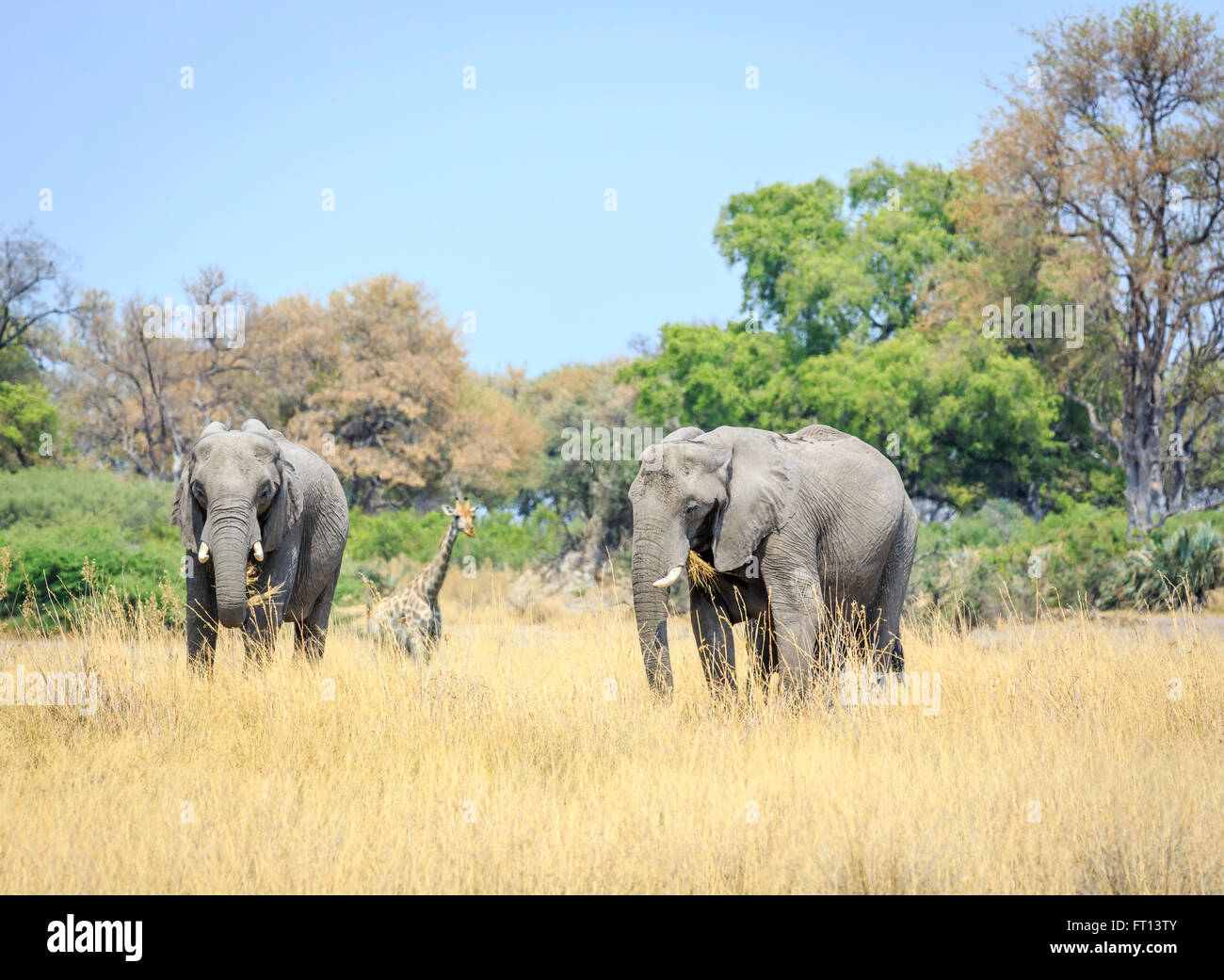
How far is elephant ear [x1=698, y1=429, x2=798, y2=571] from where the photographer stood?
776cm

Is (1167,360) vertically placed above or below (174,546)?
above

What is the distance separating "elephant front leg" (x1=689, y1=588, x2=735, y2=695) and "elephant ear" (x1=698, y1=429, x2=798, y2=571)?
479 mm

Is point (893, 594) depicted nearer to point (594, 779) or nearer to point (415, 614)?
point (594, 779)

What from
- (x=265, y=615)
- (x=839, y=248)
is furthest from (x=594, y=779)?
(x=839, y=248)

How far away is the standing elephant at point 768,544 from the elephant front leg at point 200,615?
10.2 feet

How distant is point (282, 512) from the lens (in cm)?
888

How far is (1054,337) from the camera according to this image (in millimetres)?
31344

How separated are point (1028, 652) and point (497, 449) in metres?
36.2

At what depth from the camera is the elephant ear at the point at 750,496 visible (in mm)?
7758

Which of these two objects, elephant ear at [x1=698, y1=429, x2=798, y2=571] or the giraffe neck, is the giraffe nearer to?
the giraffe neck

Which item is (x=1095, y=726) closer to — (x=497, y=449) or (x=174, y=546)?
(x=174, y=546)

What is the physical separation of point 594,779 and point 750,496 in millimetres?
2248

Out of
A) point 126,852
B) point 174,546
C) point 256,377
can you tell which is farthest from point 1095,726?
point 256,377

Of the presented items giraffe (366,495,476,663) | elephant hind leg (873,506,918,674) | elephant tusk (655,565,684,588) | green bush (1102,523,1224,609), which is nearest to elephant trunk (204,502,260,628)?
elephant tusk (655,565,684,588)
